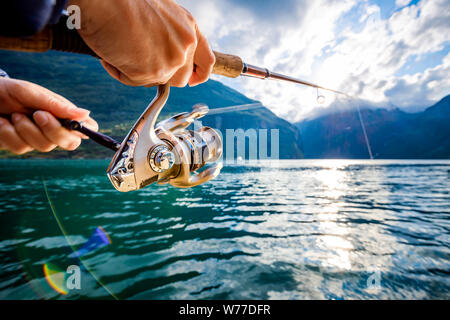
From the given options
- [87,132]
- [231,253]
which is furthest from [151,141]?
[231,253]

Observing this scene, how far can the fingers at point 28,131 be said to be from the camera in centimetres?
104

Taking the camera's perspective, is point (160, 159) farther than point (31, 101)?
Yes

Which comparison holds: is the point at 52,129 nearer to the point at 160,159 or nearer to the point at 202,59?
the point at 160,159

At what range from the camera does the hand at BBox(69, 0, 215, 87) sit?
0.64 m

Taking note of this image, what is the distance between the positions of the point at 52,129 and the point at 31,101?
0.15 m

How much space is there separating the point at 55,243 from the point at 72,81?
429 feet

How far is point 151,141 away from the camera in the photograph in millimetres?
1141

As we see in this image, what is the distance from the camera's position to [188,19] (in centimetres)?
80

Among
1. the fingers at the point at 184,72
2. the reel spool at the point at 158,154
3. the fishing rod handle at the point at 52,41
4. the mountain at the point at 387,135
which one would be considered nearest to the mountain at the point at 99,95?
the mountain at the point at 387,135

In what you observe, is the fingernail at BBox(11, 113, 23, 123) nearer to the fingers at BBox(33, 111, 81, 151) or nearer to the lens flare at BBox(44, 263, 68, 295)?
the fingers at BBox(33, 111, 81, 151)

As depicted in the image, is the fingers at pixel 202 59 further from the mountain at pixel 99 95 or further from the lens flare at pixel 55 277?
the mountain at pixel 99 95
